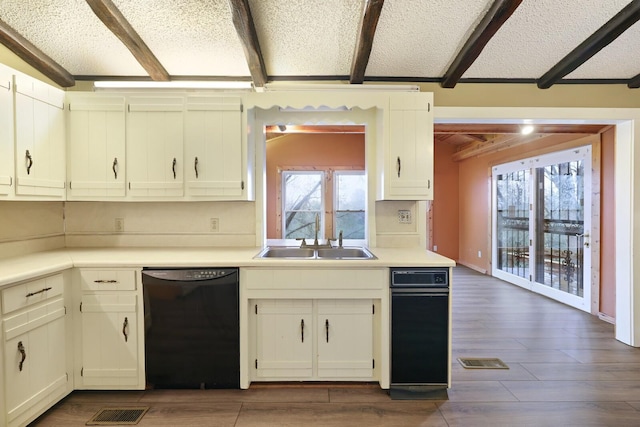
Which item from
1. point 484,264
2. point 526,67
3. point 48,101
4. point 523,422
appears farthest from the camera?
point 484,264

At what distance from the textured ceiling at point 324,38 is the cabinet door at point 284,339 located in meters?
1.87

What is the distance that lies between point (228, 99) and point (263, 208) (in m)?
0.95

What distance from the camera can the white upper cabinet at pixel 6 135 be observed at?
210 centimetres

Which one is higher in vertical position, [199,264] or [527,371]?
[199,264]

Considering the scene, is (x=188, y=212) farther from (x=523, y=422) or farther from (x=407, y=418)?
(x=523, y=422)

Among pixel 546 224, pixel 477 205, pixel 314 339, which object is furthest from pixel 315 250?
pixel 477 205

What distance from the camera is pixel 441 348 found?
2244mm

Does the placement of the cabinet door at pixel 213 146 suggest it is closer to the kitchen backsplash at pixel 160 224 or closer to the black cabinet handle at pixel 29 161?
the kitchen backsplash at pixel 160 224

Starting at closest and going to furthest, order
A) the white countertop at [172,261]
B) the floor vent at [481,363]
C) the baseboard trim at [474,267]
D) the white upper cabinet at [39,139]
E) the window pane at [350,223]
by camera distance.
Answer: the white countertop at [172,261] < the white upper cabinet at [39,139] < the floor vent at [481,363] < the baseboard trim at [474,267] < the window pane at [350,223]

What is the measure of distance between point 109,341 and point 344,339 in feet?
5.11

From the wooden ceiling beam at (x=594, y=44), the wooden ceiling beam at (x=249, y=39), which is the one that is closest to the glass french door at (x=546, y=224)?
the wooden ceiling beam at (x=594, y=44)

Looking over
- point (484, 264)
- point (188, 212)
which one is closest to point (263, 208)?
point (188, 212)

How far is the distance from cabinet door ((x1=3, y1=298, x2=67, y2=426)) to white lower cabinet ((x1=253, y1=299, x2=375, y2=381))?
3.94ft

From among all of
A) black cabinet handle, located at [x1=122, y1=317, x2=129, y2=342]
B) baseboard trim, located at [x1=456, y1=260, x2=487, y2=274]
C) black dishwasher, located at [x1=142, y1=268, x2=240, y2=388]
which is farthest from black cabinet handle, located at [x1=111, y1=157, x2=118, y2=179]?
baseboard trim, located at [x1=456, y1=260, x2=487, y2=274]
